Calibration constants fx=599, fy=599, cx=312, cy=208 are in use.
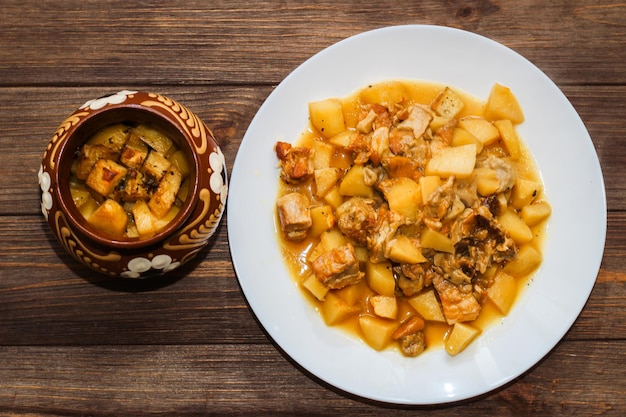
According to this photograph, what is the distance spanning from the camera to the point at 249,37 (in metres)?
2.81

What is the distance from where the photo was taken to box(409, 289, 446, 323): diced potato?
2574 millimetres

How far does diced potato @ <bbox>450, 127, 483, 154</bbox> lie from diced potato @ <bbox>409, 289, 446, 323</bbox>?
25.5 inches

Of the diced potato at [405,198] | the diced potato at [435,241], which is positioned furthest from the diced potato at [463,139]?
the diced potato at [435,241]

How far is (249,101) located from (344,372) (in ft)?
4.25

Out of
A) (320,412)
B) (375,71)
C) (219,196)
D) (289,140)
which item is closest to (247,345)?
(320,412)

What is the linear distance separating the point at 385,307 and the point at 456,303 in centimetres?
30

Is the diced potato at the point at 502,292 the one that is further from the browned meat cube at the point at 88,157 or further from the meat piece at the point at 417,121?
the browned meat cube at the point at 88,157

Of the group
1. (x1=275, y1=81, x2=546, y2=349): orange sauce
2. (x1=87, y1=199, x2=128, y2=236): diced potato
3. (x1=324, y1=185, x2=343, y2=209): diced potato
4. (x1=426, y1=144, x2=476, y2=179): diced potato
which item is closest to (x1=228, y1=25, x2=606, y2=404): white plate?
(x1=275, y1=81, x2=546, y2=349): orange sauce

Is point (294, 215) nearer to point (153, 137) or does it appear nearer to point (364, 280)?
point (364, 280)

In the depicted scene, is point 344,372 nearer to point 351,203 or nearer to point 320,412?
point 320,412

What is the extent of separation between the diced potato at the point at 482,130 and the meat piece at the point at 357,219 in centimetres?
54

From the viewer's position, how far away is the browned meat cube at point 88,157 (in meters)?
2.30

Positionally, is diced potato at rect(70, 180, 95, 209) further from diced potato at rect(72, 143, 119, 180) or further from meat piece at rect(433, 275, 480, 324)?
meat piece at rect(433, 275, 480, 324)

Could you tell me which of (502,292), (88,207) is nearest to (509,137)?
(502,292)
